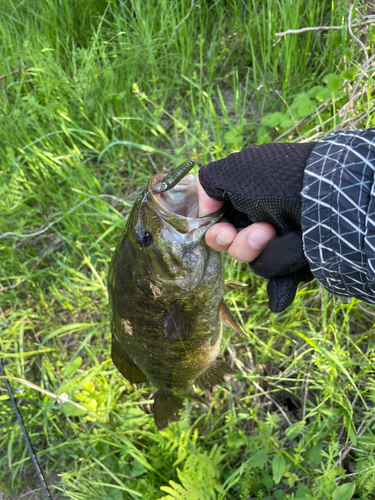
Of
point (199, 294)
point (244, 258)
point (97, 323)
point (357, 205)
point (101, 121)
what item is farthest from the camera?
point (101, 121)

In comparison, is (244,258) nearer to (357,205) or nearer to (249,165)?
(249,165)

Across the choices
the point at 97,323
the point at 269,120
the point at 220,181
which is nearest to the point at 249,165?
the point at 220,181

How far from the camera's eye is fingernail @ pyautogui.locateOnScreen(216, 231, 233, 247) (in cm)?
180

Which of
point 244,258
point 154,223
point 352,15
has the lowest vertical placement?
point 244,258

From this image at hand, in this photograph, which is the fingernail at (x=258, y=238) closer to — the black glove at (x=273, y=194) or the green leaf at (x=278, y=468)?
the black glove at (x=273, y=194)

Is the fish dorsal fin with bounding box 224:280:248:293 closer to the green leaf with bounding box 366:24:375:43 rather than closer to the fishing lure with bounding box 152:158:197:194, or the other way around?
the fishing lure with bounding box 152:158:197:194

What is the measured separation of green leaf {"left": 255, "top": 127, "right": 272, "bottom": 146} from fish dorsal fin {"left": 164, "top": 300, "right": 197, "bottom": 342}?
5.15 ft

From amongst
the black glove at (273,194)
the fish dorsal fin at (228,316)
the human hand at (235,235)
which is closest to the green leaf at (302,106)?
the black glove at (273,194)

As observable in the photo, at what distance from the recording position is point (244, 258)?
1845 mm

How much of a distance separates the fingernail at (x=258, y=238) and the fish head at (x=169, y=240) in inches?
8.0

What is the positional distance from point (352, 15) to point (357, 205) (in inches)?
88.3

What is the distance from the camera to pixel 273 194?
1.65 m

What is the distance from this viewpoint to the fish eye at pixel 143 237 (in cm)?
193

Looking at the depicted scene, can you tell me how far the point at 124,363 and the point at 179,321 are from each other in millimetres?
598
